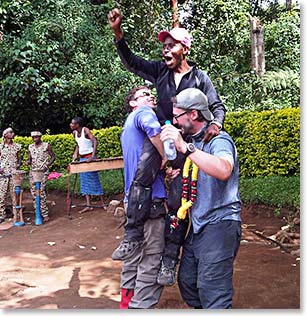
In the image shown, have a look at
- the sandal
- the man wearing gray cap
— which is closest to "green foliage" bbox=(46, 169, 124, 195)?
the sandal

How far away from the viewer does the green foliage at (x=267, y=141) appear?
25.5ft

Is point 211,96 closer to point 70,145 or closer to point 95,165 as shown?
point 95,165

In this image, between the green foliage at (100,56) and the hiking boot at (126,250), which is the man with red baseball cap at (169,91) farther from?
the green foliage at (100,56)

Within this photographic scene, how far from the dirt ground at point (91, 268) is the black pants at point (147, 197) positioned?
0.81m

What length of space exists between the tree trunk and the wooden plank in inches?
205

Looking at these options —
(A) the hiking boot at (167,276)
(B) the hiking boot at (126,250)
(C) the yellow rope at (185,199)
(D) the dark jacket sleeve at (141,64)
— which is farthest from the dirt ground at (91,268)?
Answer: (D) the dark jacket sleeve at (141,64)

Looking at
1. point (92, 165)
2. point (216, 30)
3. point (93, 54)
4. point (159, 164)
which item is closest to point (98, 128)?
point (93, 54)

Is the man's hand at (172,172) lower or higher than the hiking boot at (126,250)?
higher

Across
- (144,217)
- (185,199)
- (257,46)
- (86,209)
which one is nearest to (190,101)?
(185,199)

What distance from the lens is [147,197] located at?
2.71 meters

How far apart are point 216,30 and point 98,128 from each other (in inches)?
170

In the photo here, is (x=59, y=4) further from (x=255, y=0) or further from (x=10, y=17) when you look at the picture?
(x=255, y=0)

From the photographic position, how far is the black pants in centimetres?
264

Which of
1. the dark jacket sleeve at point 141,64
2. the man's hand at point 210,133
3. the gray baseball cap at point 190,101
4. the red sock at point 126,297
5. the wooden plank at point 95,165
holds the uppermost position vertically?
the dark jacket sleeve at point 141,64
